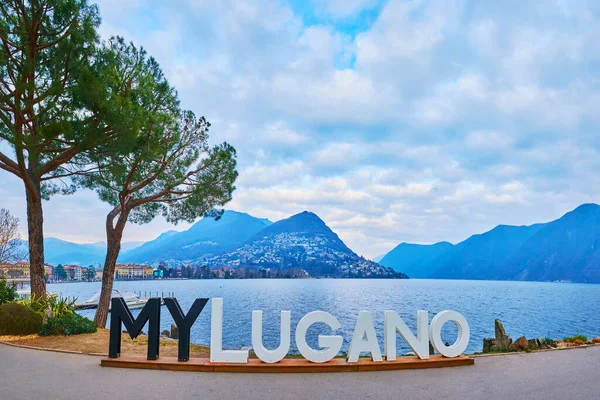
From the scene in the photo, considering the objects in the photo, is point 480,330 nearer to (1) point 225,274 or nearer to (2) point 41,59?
Answer: (2) point 41,59

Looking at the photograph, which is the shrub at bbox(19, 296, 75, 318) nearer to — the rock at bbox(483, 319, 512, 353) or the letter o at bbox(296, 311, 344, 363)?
the letter o at bbox(296, 311, 344, 363)

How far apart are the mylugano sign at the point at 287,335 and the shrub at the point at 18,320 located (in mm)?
4709

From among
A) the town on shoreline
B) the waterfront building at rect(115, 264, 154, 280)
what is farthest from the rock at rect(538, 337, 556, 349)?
the waterfront building at rect(115, 264, 154, 280)

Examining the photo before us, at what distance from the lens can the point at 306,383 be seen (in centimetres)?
698

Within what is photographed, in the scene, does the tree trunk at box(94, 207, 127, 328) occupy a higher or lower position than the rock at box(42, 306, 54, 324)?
higher

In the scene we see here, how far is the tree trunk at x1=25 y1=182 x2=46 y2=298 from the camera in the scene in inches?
516

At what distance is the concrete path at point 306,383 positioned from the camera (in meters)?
6.23

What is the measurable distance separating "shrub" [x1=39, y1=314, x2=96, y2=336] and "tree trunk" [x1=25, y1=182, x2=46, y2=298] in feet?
5.80

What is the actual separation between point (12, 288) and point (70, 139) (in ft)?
17.6

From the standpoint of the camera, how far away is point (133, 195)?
1727 centimetres

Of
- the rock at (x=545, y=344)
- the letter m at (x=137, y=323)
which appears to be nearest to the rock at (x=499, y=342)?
the rock at (x=545, y=344)

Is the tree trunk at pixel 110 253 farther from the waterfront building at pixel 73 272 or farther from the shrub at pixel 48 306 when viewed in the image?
the waterfront building at pixel 73 272

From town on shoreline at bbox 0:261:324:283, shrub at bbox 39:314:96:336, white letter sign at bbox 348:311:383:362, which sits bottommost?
town on shoreline at bbox 0:261:324:283

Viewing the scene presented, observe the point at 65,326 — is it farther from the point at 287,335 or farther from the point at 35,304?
the point at 287,335
